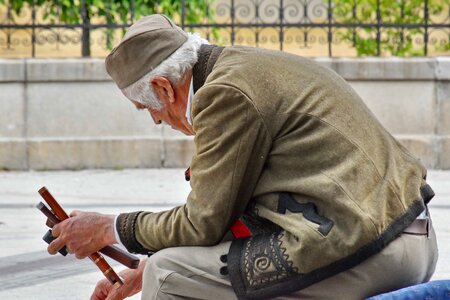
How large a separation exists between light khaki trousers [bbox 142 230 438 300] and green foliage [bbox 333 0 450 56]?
630 cm

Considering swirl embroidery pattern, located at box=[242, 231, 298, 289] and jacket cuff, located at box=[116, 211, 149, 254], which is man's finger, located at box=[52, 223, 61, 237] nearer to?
jacket cuff, located at box=[116, 211, 149, 254]

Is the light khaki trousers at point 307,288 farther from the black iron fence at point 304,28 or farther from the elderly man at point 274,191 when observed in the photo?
the black iron fence at point 304,28

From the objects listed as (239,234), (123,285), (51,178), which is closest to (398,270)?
(239,234)

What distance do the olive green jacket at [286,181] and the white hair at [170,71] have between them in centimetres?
12

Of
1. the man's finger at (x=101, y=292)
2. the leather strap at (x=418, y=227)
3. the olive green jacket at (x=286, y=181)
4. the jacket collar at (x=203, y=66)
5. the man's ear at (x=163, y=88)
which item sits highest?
the jacket collar at (x=203, y=66)

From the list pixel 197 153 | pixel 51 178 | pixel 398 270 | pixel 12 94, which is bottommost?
pixel 51 178

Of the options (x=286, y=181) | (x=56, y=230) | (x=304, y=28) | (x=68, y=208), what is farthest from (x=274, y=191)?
(x=304, y=28)

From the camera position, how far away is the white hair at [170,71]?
343 centimetres

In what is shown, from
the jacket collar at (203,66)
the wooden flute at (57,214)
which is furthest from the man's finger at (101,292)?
the jacket collar at (203,66)

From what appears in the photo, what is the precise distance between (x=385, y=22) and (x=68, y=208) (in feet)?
11.7

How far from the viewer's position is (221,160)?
3.25m

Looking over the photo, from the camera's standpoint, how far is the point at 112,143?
9.12 meters

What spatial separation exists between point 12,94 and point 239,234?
590 cm

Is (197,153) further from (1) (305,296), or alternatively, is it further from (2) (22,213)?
(2) (22,213)
